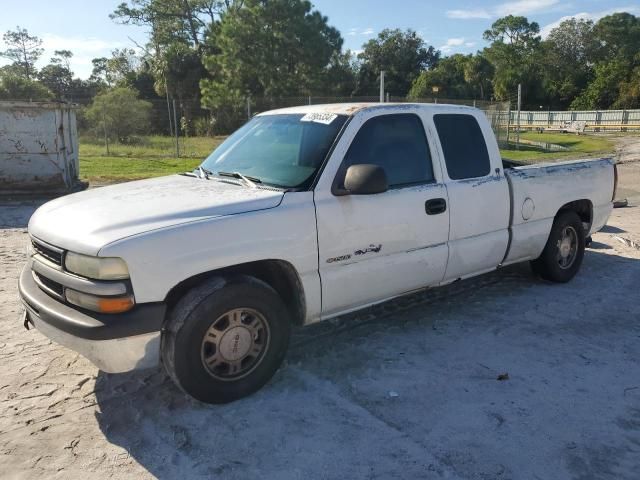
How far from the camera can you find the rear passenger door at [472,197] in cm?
458

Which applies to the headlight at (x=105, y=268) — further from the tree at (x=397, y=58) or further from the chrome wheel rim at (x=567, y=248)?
the tree at (x=397, y=58)

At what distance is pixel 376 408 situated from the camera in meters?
3.43

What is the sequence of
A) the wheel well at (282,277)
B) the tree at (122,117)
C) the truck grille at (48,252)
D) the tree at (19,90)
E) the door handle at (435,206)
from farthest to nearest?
the tree at (19,90) → the tree at (122,117) → the door handle at (435,206) → the wheel well at (282,277) → the truck grille at (48,252)

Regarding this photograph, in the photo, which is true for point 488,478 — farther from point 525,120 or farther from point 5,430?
point 525,120

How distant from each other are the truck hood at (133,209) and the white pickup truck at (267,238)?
13 mm

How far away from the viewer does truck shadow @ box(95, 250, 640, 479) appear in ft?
9.73

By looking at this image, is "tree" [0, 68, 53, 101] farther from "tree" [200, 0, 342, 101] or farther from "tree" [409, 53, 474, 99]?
"tree" [409, 53, 474, 99]

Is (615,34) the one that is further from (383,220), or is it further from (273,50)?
(383,220)

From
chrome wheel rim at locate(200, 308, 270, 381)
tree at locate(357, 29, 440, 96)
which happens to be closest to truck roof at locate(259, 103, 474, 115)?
chrome wheel rim at locate(200, 308, 270, 381)

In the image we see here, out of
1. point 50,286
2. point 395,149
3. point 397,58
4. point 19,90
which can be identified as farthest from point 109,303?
point 397,58

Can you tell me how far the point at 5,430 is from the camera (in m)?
3.22

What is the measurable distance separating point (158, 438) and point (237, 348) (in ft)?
2.28

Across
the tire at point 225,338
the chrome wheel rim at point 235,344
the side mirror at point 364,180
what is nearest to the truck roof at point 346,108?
the side mirror at point 364,180

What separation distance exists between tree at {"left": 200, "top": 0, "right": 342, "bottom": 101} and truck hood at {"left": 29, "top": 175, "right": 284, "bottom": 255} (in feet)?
98.5
